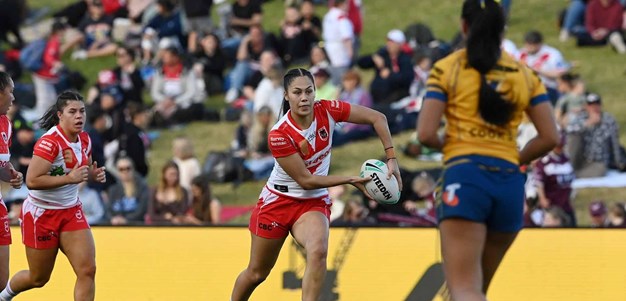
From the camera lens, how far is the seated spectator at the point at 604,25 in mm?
17016

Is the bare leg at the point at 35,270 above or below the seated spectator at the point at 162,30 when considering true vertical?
above

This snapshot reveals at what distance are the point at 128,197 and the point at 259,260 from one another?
6.42m

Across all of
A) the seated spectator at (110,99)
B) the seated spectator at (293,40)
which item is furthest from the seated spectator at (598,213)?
the seated spectator at (110,99)

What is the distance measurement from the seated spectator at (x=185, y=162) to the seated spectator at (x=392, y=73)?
2.70 meters

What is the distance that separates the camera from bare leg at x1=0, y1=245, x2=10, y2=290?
8.24 m

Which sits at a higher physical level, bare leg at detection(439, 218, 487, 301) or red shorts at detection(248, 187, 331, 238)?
bare leg at detection(439, 218, 487, 301)

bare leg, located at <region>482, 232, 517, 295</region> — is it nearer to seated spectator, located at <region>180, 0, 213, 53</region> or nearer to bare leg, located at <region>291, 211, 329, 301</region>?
bare leg, located at <region>291, 211, 329, 301</region>

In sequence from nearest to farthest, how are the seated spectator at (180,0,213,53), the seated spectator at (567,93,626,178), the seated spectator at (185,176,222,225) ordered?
the seated spectator at (185,176,222,225)
the seated spectator at (567,93,626,178)
the seated spectator at (180,0,213,53)

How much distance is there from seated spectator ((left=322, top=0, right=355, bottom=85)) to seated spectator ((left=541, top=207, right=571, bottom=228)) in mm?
4888

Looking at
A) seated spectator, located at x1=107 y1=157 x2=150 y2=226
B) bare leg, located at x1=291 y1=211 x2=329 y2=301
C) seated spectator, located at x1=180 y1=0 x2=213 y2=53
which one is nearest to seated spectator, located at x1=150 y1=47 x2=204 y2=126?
seated spectator, located at x1=180 y1=0 x2=213 y2=53

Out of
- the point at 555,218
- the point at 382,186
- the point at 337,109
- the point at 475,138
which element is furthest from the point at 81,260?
the point at 555,218

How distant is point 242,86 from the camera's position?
18.0m

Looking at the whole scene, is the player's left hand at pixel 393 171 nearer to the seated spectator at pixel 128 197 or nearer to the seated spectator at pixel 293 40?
the seated spectator at pixel 128 197

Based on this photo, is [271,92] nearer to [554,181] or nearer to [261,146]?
[261,146]
